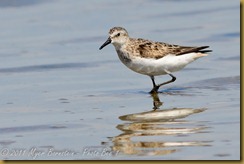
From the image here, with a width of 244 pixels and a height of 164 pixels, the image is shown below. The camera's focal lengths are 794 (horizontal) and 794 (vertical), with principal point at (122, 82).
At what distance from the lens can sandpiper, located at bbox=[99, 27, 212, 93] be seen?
38.1ft

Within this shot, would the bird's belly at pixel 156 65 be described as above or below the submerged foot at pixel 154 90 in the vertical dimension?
above

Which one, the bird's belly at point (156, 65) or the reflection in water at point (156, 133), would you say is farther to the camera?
the bird's belly at point (156, 65)

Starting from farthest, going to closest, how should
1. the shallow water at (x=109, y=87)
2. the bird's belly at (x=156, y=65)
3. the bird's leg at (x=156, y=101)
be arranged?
the bird's belly at (x=156, y=65) < the bird's leg at (x=156, y=101) < the shallow water at (x=109, y=87)

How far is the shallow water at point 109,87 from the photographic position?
8.47 metres

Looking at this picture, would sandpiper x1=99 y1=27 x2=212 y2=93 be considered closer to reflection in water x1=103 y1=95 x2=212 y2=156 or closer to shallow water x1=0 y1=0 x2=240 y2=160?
shallow water x1=0 y1=0 x2=240 y2=160

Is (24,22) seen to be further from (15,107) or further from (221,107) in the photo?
(221,107)

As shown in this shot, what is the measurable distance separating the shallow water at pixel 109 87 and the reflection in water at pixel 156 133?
11 mm

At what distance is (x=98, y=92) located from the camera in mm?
11461

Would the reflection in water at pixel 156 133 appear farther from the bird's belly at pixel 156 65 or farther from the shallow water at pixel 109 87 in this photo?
the bird's belly at pixel 156 65

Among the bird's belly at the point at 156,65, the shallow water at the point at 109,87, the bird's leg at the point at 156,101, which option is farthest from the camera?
the bird's belly at the point at 156,65

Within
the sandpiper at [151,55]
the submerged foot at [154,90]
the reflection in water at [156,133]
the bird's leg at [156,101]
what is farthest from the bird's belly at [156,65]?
the reflection in water at [156,133]

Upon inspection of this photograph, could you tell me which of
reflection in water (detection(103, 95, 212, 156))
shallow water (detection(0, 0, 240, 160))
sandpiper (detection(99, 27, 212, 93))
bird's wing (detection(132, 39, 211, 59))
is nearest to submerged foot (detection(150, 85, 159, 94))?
sandpiper (detection(99, 27, 212, 93))

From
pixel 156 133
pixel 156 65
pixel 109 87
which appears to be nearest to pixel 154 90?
pixel 156 65

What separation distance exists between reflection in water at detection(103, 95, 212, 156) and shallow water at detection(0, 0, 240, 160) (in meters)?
0.01
